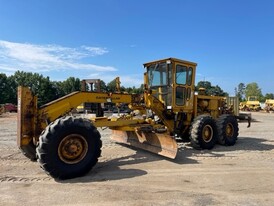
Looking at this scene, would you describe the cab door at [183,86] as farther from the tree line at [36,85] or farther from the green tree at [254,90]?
the green tree at [254,90]

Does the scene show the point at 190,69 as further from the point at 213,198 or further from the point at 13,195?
the point at 13,195

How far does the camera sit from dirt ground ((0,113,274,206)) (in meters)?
5.00

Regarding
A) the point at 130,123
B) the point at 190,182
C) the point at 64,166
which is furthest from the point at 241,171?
the point at 64,166

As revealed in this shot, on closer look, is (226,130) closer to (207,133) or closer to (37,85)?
(207,133)

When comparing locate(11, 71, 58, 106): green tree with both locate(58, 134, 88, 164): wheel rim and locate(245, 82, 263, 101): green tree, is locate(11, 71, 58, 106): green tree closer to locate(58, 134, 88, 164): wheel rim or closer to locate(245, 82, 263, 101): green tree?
locate(58, 134, 88, 164): wheel rim

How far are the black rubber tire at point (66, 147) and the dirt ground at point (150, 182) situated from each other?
23 centimetres

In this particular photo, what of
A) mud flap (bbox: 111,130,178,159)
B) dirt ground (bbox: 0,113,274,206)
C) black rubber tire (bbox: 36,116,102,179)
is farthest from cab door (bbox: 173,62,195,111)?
black rubber tire (bbox: 36,116,102,179)

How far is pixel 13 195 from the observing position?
5164mm

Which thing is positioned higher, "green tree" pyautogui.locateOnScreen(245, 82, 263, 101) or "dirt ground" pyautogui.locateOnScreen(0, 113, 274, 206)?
"green tree" pyautogui.locateOnScreen(245, 82, 263, 101)

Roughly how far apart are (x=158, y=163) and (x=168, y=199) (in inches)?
103

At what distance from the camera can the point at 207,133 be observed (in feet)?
32.9

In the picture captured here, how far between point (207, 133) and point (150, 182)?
455 centimetres

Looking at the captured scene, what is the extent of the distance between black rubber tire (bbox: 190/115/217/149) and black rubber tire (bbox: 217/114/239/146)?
41 centimetres

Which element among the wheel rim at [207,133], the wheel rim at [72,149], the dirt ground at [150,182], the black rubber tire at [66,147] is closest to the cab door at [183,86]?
the wheel rim at [207,133]
